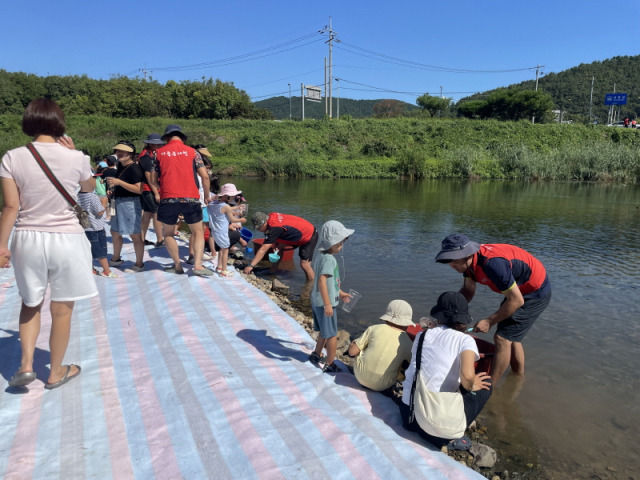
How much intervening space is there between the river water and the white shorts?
2.71 m

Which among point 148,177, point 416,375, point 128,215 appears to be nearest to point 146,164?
point 148,177

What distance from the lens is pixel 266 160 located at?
3488cm

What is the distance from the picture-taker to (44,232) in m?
2.83

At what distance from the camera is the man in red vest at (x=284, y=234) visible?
Result: 6703mm

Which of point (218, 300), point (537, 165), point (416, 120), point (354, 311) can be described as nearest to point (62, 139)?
point (218, 300)

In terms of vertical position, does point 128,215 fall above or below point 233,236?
above

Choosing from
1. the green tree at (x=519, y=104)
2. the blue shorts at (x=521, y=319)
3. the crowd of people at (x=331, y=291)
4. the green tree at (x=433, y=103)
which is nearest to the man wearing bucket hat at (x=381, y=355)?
the crowd of people at (x=331, y=291)

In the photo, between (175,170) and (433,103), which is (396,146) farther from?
(175,170)

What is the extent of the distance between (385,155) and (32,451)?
41.0m

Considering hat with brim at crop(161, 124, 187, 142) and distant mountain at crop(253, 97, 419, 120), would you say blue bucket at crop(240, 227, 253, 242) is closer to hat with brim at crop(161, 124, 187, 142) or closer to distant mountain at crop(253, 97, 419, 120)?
hat with brim at crop(161, 124, 187, 142)

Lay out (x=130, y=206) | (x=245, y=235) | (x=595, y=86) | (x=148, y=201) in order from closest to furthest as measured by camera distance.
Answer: (x=130, y=206) < (x=148, y=201) < (x=245, y=235) < (x=595, y=86)

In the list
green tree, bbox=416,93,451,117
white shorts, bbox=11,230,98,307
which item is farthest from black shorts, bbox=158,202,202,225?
green tree, bbox=416,93,451,117

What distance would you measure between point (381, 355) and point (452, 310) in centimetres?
85

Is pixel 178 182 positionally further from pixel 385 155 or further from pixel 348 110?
pixel 348 110
